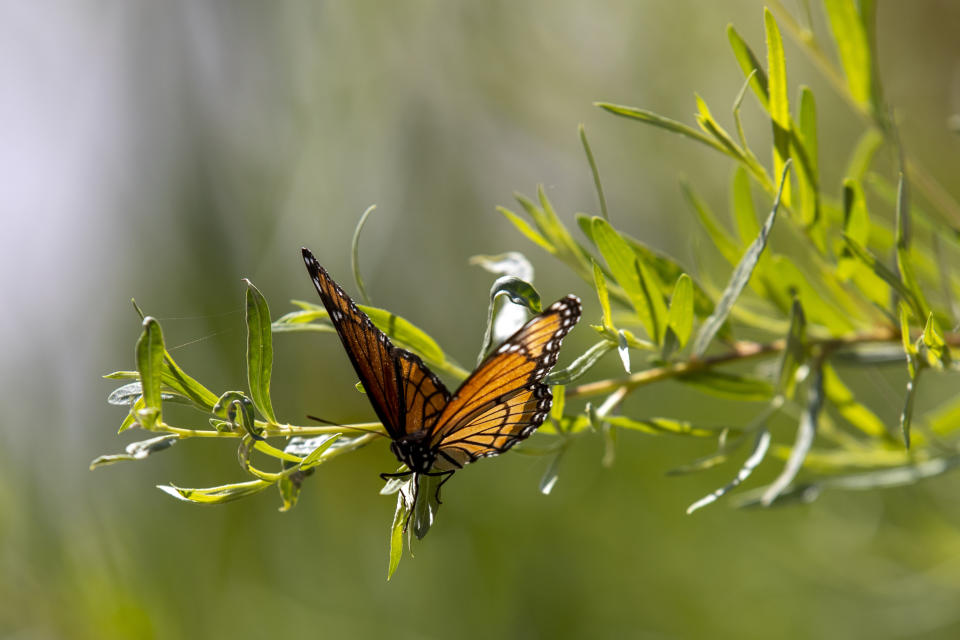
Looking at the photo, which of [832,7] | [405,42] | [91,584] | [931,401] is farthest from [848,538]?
[405,42]

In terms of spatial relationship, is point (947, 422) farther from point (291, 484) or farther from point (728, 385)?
point (291, 484)

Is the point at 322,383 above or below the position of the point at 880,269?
below

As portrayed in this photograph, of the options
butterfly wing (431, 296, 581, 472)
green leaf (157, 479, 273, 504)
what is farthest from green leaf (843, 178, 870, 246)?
green leaf (157, 479, 273, 504)

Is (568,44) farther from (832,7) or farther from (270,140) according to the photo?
(832,7)

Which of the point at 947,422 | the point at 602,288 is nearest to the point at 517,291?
the point at 602,288

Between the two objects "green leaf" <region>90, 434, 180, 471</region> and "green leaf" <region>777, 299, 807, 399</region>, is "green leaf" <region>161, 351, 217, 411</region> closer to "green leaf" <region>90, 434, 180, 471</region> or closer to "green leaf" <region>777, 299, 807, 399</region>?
"green leaf" <region>90, 434, 180, 471</region>

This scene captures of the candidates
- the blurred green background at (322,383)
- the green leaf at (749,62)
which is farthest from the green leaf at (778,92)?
the blurred green background at (322,383)
